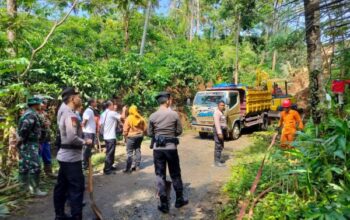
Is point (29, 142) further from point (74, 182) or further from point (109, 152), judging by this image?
point (109, 152)

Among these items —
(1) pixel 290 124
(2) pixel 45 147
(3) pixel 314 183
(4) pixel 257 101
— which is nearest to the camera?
(3) pixel 314 183

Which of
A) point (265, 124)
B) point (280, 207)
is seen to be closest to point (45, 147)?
point (280, 207)

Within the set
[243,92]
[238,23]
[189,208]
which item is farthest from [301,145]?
[238,23]

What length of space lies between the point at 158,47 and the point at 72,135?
19.2 meters

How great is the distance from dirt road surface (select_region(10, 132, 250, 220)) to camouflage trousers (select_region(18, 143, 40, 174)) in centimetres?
57

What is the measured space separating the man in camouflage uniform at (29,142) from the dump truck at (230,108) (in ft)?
23.4

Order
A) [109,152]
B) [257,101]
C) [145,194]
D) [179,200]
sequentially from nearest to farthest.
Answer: [179,200], [145,194], [109,152], [257,101]

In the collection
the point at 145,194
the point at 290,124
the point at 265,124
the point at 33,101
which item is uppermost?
the point at 33,101

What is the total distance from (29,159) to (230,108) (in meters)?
7.93

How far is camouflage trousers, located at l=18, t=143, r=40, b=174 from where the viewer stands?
220 inches

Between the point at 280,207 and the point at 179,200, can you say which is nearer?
the point at 280,207

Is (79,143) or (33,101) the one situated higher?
(33,101)

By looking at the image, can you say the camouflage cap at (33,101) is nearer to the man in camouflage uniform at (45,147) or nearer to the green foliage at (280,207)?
the man in camouflage uniform at (45,147)

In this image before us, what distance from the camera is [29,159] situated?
18.5 feet
